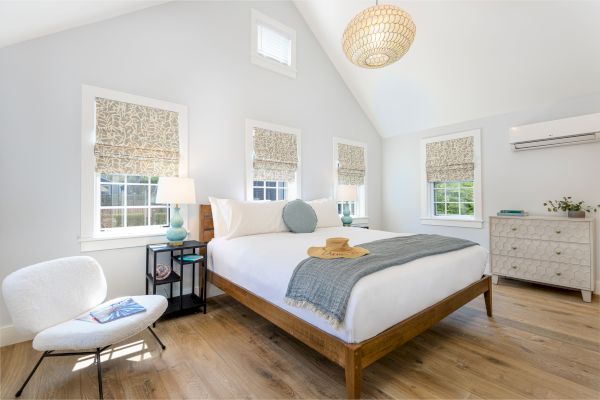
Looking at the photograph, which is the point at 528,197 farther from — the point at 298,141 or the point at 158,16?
the point at 158,16

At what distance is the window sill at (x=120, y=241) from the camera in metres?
2.50

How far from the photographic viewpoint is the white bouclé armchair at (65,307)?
1576 mm

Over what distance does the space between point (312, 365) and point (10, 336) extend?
240 centimetres

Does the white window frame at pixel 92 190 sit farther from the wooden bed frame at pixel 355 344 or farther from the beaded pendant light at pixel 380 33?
the beaded pendant light at pixel 380 33

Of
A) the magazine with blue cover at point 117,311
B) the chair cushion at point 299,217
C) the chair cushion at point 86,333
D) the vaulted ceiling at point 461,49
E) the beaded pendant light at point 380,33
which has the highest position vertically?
the vaulted ceiling at point 461,49

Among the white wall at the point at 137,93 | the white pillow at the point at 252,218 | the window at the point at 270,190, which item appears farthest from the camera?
the window at the point at 270,190

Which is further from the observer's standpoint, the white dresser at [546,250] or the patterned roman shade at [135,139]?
the white dresser at [546,250]

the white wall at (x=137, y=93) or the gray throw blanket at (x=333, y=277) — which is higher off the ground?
the white wall at (x=137, y=93)

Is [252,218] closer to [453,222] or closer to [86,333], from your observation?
[86,333]

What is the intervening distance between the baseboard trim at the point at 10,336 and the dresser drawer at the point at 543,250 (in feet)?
16.7

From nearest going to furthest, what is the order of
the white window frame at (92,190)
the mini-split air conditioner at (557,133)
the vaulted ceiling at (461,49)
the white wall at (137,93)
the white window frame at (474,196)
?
the white wall at (137,93) → the vaulted ceiling at (461,49) → the white window frame at (92,190) → the mini-split air conditioner at (557,133) → the white window frame at (474,196)

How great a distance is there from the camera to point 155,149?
2.85 metres

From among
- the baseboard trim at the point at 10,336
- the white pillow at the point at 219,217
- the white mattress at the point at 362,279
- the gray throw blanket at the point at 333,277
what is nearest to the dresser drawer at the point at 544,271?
the white mattress at the point at 362,279

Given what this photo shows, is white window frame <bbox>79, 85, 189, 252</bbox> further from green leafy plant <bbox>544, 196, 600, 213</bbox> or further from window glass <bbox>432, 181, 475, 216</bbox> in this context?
green leafy plant <bbox>544, 196, 600, 213</bbox>
